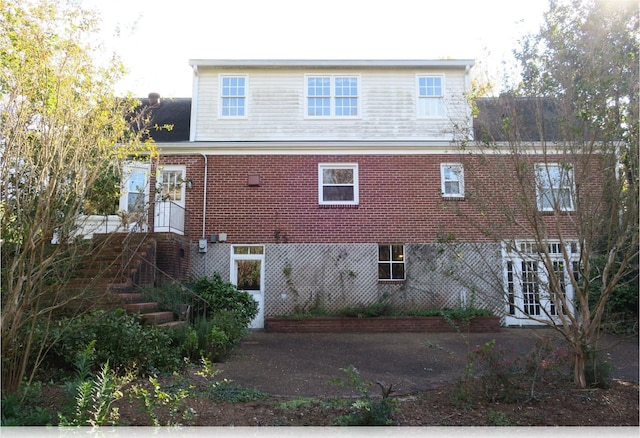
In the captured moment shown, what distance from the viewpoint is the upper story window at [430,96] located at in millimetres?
14523

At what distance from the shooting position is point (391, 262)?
1362 centimetres

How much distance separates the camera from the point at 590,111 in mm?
5680

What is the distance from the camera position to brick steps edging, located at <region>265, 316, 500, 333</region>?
12141mm

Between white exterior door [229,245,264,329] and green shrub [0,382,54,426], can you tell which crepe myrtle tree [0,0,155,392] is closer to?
green shrub [0,382,54,426]

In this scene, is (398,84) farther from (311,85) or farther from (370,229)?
(370,229)

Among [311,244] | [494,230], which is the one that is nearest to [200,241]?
[311,244]

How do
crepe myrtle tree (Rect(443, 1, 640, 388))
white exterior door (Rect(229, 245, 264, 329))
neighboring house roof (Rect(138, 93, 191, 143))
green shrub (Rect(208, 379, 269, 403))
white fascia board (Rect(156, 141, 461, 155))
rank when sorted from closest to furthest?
green shrub (Rect(208, 379, 269, 403)) < crepe myrtle tree (Rect(443, 1, 640, 388)) < white exterior door (Rect(229, 245, 264, 329)) < white fascia board (Rect(156, 141, 461, 155)) < neighboring house roof (Rect(138, 93, 191, 143))

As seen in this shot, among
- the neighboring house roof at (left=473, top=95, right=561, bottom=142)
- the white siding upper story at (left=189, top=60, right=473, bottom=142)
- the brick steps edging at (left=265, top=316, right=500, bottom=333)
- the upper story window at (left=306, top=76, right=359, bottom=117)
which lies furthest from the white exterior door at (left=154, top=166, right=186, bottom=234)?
the neighboring house roof at (left=473, top=95, right=561, bottom=142)

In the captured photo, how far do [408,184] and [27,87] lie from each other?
10178mm

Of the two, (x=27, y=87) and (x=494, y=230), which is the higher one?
(x=27, y=87)

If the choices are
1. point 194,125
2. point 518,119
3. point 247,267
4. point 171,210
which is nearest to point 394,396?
point 518,119

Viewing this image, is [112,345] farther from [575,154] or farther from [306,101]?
[306,101]

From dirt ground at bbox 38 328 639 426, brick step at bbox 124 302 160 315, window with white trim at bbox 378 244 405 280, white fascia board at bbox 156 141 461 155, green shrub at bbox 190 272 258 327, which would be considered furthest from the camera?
white fascia board at bbox 156 141 461 155

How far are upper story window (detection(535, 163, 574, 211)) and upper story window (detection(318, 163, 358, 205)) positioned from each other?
25.2ft
